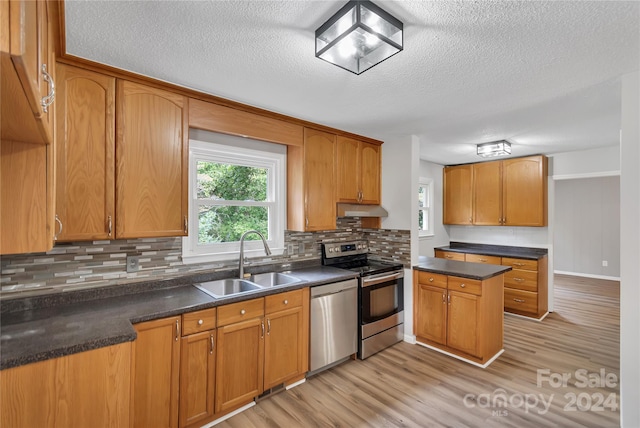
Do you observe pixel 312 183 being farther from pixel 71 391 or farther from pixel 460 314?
pixel 71 391

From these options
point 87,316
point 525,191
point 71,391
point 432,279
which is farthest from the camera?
point 525,191

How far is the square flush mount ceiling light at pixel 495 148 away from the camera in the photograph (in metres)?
3.62

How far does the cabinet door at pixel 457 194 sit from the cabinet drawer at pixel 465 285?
91.4 inches

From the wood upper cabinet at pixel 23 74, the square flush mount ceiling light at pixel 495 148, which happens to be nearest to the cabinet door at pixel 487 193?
the square flush mount ceiling light at pixel 495 148

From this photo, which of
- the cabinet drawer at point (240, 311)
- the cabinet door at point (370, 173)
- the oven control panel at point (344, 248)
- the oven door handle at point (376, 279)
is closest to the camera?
the cabinet drawer at point (240, 311)

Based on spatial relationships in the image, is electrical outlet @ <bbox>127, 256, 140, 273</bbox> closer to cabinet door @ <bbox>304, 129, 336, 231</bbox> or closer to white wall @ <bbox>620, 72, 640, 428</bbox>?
cabinet door @ <bbox>304, 129, 336, 231</bbox>

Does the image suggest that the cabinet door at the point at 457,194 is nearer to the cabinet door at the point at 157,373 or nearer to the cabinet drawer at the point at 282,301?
the cabinet drawer at the point at 282,301

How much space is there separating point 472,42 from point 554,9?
341mm

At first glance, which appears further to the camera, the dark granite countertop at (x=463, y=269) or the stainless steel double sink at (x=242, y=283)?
the dark granite countertop at (x=463, y=269)

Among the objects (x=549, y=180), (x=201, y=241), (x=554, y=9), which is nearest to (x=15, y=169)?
(x=201, y=241)

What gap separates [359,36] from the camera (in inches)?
56.1

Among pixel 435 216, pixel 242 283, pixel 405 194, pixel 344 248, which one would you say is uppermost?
pixel 405 194

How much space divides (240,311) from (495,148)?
3482 millimetres

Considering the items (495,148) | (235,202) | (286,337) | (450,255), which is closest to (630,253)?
(495,148)
